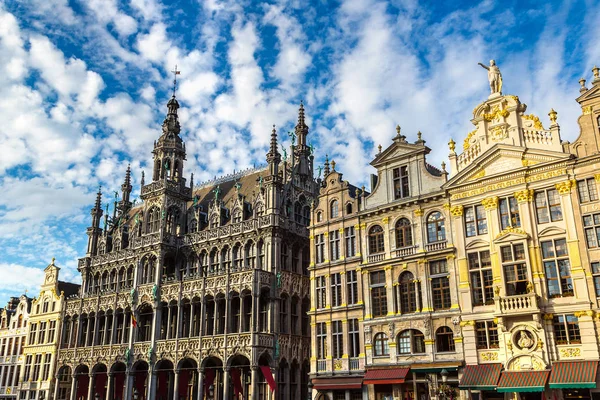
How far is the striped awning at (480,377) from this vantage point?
33.4 meters

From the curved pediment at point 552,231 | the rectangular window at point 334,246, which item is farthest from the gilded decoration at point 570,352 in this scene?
the rectangular window at point 334,246

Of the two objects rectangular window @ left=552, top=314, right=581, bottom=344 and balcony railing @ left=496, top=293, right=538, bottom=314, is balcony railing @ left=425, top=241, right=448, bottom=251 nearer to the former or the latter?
balcony railing @ left=496, top=293, right=538, bottom=314

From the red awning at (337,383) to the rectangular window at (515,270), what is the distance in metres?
11.7

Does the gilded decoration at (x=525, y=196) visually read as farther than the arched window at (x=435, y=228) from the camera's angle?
No

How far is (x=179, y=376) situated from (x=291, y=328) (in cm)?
1029

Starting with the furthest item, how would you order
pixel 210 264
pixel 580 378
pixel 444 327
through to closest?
pixel 210 264, pixel 444 327, pixel 580 378

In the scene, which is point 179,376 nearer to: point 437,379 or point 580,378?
point 437,379

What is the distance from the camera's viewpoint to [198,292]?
51.3 m

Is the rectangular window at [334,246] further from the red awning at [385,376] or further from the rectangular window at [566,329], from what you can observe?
the rectangular window at [566,329]

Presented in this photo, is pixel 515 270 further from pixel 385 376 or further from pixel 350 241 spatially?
pixel 350 241

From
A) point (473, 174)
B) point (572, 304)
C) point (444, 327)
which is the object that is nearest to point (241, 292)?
point (444, 327)

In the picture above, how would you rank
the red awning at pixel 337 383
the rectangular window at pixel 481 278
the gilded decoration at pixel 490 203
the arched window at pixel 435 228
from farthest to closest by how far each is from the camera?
1. the red awning at pixel 337 383
2. the arched window at pixel 435 228
3. the gilded decoration at pixel 490 203
4. the rectangular window at pixel 481 278

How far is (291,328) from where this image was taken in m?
49.5

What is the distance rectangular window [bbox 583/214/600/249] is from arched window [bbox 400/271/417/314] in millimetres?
11027
